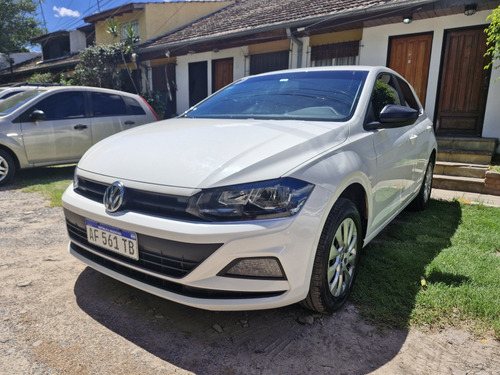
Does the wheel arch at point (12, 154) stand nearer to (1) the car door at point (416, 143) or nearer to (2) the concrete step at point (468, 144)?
(1) the car door at point (416, 143)

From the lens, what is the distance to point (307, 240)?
6.28 feet

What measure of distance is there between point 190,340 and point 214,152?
1044 mm

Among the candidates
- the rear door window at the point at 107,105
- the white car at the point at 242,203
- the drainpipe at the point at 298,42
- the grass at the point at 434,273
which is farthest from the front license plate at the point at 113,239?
the drainpipe at the point at 298,42

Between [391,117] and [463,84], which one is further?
[463,84]

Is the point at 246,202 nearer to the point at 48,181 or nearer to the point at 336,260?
the point at 336,260

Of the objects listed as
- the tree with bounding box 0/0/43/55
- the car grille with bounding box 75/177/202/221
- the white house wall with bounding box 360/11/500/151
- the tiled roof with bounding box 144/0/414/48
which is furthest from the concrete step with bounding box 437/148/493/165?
the tree with bounding box 0/0/43/55

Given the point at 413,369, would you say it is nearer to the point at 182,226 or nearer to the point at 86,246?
the point at 182,226

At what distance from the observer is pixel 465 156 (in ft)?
21.1

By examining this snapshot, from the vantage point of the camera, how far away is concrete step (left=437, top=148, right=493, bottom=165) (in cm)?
633

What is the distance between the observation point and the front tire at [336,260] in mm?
A: 2057

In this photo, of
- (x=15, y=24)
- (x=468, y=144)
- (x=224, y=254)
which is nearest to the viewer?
(x=224, y=254)

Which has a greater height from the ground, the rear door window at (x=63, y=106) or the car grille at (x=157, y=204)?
the rear door window at (x=63, y=106)

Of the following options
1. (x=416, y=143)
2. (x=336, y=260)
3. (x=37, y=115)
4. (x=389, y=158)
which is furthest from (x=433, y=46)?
(x=37, y=115)

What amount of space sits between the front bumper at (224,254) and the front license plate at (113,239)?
0.14 ft
